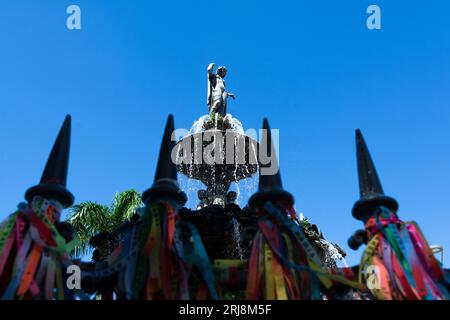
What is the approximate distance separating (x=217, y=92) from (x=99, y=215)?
586 centimetres

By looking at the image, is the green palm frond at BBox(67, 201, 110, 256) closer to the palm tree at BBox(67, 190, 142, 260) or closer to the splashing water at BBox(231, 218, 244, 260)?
the palm tree at BBox(67, 190, 142, 260)

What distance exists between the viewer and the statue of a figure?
13945mm

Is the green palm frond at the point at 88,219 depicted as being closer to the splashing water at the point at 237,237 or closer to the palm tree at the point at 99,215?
the palm tree at the point at 99,215

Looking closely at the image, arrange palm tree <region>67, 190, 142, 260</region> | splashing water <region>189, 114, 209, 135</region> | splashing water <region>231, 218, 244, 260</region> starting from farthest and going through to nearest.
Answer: palm tree <region>67, 190, 142, 260</region> → splashing water <region>189, 114, 209, 135</region> → splashing water <region>231, 218, 244, 260</region>

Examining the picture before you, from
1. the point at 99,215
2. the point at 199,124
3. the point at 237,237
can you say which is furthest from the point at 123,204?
the point at 237,237

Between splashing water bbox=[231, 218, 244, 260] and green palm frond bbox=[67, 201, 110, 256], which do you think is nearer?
splashing water bbox=[231, 218, 244, 260]

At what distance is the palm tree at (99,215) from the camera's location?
15531 mm

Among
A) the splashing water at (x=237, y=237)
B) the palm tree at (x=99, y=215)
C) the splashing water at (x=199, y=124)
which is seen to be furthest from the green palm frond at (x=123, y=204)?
the splashing water at (x=237, y=237)

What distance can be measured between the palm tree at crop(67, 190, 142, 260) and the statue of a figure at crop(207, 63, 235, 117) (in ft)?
14.0

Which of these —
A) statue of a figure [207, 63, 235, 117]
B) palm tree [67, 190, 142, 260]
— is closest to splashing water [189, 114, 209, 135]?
statue of a figure [207, 63, 235, 117]

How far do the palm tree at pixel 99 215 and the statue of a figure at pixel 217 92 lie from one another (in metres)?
4.26

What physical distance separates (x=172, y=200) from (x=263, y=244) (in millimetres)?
925

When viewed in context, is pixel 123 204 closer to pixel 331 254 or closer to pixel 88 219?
pixel 88 219

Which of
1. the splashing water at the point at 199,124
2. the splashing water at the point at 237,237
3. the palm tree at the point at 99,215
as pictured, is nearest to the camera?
the splashing water at the point at 237,237
